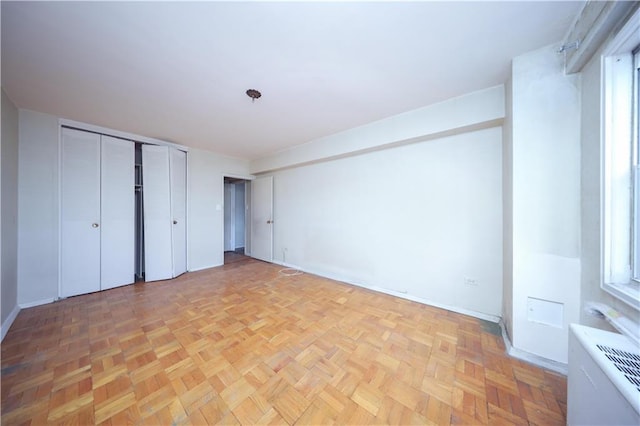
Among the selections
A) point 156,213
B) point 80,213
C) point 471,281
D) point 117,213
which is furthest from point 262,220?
point 471,281

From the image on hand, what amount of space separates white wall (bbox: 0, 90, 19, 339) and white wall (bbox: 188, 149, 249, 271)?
197 cm

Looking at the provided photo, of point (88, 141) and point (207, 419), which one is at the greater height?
point (88, 141)

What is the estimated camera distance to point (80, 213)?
2.95m

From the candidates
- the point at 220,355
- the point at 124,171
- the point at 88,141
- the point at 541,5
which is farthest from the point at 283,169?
the point at 541,5

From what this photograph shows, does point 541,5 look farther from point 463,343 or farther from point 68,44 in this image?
point 68,44

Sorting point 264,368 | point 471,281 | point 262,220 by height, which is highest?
point 262,220

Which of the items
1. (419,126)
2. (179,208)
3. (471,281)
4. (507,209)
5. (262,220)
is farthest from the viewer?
(262,220)

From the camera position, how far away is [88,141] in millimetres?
2992

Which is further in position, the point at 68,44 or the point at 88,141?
the point at 88,141

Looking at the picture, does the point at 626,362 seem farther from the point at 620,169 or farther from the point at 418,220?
the point at 418,220

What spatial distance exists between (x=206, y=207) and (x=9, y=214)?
2.38m

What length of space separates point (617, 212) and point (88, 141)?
552cm

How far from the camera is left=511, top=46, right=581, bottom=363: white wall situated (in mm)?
1529

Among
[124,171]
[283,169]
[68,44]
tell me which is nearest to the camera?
[68,44]
